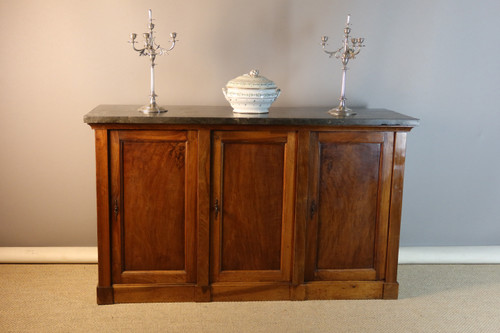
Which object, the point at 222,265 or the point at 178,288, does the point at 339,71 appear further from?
the point at 178,288

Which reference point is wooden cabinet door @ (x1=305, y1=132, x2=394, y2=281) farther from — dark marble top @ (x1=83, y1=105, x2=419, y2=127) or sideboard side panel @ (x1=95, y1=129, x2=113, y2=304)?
sideboard side panel @ (x1=95, y1=129, x2=113, y2=304)

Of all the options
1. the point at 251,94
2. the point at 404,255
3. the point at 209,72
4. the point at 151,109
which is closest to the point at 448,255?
the point at 404,255

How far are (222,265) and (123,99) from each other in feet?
3.55

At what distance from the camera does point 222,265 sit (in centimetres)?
298

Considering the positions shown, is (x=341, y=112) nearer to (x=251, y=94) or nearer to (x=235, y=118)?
(x=251, y=94)

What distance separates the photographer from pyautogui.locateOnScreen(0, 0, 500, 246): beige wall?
10.7 feet

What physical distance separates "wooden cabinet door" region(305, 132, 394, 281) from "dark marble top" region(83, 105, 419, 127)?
80 millimetres

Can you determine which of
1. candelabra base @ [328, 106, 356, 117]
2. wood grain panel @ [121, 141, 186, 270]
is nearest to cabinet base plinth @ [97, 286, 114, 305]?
wood grain panel @ [121, 141, 186, 270]

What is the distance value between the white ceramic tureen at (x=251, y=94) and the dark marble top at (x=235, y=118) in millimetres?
54

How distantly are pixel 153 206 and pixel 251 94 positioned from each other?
722mm

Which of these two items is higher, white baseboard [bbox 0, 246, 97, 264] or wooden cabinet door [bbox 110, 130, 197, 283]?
wooden cabinet door [bbox 110, 130, 197, 283]

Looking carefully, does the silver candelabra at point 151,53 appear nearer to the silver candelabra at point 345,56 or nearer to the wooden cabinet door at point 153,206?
the wooden cabinet door at point 153,206

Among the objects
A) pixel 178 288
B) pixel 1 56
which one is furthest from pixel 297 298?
pixel 1 56

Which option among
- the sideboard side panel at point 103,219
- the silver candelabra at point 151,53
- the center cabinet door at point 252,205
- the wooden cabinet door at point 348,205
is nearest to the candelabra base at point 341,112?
the wooden cabinet door at point 348,205
